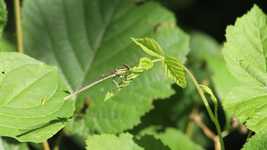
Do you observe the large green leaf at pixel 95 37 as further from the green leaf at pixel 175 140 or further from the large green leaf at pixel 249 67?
the large green leaf at pixel 249 67

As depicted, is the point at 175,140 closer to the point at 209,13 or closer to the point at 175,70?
the point at 175,70

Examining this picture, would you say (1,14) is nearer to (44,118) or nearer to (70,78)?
(44,118)

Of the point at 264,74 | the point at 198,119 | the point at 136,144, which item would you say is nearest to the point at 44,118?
the point at 136,144

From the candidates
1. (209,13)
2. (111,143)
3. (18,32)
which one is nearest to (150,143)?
(111,143)

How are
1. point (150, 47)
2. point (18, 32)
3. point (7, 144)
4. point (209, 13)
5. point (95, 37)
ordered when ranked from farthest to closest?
point (209, 13)
point (95, 37)
point (18, 32)
point (7, 144)
point (150, 47)

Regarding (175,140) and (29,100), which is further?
(175,140)

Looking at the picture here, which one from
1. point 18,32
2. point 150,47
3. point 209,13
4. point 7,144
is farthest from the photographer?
point 209,13

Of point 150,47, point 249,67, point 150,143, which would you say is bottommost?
point 150,143
